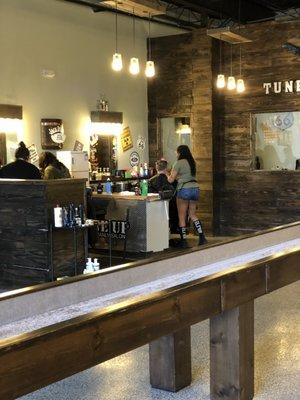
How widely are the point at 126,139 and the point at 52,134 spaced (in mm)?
2003

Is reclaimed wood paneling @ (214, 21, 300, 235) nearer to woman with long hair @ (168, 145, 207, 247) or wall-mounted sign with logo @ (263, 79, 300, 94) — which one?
wall-mounted sign with logo @ (263, 79, 300, 94)

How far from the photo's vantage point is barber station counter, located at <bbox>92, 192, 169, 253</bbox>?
8.87m

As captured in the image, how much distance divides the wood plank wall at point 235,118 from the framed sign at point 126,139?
1.02 meters

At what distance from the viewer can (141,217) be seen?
8.88 meters

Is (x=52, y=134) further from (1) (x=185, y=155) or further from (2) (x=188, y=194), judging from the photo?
(2) (x=188, y=194)

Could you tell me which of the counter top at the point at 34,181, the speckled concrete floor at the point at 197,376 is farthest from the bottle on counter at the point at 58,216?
the speckled concrete floor at the point at 197,376

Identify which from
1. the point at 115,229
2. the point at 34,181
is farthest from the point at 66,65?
the point at 34,181

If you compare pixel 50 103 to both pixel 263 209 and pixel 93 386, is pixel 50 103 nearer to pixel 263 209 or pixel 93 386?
pixel 263 209

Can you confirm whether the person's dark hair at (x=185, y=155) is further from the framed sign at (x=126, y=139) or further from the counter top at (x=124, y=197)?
the framed sign at (x=126, y=139)

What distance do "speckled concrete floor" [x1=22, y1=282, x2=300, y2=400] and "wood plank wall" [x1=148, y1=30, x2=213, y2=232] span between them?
231 inches

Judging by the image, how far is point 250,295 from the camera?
11.1 feet

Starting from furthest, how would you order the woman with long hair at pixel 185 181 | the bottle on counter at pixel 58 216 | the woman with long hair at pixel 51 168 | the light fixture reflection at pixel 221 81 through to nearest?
the light fixture reflection at pixel 221 81
the woman with long hair at pixel 185 181
the woman with long hair at pixel 51 168
the bottle on counter at pixel 58 216

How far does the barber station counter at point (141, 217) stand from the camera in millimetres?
8867

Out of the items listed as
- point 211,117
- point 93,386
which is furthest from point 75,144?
point 93,386
